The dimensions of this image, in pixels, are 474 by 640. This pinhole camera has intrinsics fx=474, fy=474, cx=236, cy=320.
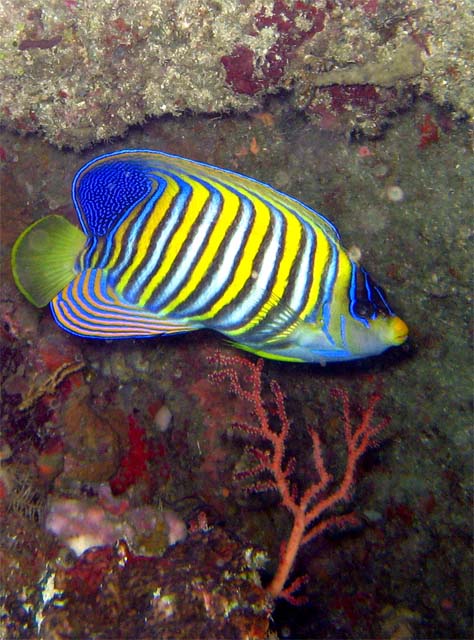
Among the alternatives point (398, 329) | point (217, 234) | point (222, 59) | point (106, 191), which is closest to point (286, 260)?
point (217, 234)

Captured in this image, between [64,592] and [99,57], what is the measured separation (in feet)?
9.76

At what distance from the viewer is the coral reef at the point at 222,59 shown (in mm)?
2498

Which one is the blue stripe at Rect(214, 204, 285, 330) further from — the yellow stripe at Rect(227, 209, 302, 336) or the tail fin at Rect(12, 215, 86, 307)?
the tail fin at Rect(12, 215, 86, 307)

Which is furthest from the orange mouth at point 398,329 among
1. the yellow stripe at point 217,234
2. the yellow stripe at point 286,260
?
the yellow stripe at point 217,234

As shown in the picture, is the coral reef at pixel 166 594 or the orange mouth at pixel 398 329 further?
the coral reef at pixel 166 594

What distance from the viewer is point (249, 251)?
6.08 feet

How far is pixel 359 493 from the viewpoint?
4020mm

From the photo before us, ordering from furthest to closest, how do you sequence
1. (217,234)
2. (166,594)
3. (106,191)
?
(166,594) → (106,191) → (217,234)

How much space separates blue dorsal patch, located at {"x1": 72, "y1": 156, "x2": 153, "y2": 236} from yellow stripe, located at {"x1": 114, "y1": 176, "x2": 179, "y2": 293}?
67 millimetres

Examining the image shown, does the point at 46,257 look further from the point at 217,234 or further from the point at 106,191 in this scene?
the point at 217,234

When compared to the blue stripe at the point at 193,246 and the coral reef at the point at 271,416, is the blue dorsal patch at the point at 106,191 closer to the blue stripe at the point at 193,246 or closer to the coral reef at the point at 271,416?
the blue stripe at the point at 193,246

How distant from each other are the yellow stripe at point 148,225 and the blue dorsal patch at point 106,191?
7 cm

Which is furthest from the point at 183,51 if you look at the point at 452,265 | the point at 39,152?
the point at 452,265

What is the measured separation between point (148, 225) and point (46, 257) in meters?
0.51
